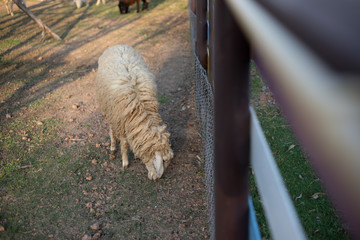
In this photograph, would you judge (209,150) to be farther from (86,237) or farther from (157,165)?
(86,237)

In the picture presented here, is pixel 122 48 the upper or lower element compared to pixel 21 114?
upper

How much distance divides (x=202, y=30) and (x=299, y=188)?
2.35 metres

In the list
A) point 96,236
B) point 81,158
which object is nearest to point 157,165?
point 96,236

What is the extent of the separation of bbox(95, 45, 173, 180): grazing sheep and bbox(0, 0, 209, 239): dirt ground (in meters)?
0.39

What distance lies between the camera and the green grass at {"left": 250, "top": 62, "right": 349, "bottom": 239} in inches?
118

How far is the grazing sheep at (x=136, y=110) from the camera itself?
12.7ft

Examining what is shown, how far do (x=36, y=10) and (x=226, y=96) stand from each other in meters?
14.8

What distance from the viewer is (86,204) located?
3.80m

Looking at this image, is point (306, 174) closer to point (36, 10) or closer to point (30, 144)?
point (30, 144)

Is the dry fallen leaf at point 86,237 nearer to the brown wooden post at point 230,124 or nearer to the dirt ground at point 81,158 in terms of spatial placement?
the dirt ground at point 81,158

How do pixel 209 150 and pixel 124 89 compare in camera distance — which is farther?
pixel 124 89

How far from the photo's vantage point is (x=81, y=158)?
4.62m

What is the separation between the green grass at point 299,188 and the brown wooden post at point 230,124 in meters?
2.15

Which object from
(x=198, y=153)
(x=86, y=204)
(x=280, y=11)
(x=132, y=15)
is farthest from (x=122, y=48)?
(x=132, y=15)
